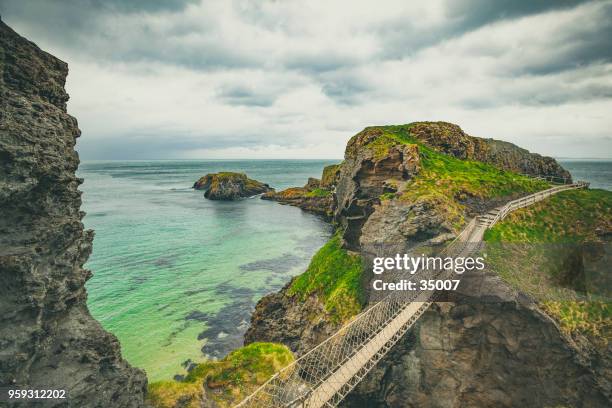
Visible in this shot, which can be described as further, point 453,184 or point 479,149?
point 479,149

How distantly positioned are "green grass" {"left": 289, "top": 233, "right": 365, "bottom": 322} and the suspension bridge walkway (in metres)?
5.81

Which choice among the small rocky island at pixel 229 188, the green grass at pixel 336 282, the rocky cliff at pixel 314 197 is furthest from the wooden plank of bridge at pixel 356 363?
the small rocky island at pixel 229 188

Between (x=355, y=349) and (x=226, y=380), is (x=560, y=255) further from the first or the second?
(x=226, y=380)

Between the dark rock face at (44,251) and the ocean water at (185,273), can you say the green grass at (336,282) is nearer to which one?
the ocean water at (185,273)

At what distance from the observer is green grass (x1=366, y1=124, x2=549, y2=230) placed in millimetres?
28984

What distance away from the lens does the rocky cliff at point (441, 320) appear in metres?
19.8

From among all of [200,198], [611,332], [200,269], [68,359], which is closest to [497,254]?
[611,332]

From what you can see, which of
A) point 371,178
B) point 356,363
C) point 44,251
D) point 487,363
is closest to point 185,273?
point 371,178

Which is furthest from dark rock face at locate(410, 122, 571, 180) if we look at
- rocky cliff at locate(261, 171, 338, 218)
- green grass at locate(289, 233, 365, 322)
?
rocky cliff at locate(261, 171, 338, 218)

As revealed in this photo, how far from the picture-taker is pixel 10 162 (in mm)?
9492

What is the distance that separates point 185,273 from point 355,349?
34.7 m

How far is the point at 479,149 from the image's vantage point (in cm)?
5497

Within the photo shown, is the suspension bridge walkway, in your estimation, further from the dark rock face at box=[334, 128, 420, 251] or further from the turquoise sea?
the turquoise sea

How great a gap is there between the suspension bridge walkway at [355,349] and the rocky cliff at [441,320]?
1.71m
